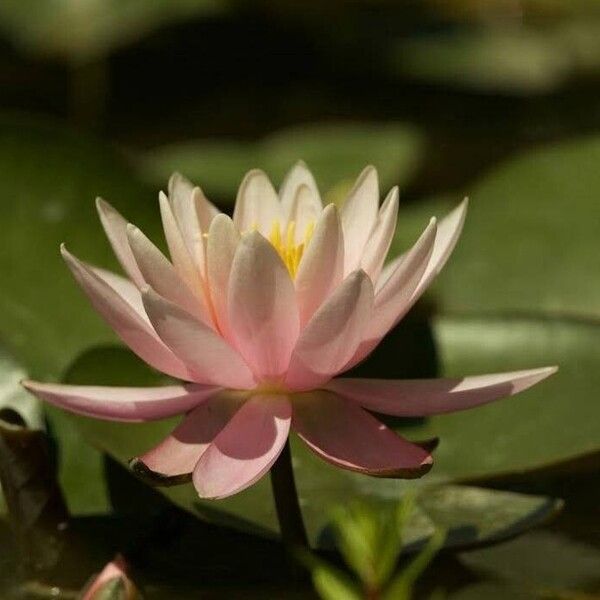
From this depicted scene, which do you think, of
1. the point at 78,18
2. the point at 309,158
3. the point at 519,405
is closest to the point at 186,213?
the point at 519,405

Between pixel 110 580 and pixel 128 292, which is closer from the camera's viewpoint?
pixel 110 580

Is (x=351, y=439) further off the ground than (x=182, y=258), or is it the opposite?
(x=182, y=258)

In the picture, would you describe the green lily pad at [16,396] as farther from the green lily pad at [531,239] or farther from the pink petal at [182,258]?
the green lily pad at [531,239]

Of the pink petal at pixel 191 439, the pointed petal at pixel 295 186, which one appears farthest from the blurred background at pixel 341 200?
the pointed petal at pixel 295 186

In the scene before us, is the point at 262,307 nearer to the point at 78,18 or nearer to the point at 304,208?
the point at 304,208

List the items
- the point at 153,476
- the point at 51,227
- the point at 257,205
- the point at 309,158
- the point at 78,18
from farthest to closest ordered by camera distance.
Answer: the point at 78,18, the point at 309,158, the point at 51,227, the point at 257,205, the point at 153,476

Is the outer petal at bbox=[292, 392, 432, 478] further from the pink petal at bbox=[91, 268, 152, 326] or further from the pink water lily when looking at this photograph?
the pink petal at bbox=[91, 268, 152, 326]
